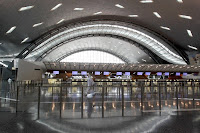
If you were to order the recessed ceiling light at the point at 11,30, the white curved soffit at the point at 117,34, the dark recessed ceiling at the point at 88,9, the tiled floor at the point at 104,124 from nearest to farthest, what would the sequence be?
the tiled floor at the point at 104,124
the dark recessed ceiling at the point at 88,9
the recessed ceiling light at the point at 11,30
the white curved soffit at the point at 117,34

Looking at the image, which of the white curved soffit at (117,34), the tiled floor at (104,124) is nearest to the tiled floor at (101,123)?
the tiled floor at (104,124)

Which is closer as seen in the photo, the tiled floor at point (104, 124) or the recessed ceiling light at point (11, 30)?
the tiled floor at point (104, 124)

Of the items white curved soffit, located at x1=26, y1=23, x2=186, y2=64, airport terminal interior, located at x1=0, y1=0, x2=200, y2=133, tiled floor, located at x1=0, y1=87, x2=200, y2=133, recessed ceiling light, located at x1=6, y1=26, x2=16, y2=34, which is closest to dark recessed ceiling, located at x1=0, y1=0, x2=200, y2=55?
airport terminal interior, located at x1=0, y1=0, x2=200, y2=133

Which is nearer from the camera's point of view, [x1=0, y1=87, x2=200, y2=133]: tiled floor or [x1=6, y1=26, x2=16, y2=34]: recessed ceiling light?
A: [x1=0, y1=87, x2=200, y2=133]: tiled floor

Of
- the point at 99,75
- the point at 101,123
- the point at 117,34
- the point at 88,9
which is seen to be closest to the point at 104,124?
the point at 101,123

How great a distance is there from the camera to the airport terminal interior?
5629 mm

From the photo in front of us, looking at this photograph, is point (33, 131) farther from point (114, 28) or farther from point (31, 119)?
point (114, 28)

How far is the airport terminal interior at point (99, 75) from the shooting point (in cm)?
563

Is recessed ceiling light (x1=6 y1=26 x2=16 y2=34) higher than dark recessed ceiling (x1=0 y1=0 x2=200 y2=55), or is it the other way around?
dark recessed ceiling (x1=0 y1=0 x2=200 y2=55)

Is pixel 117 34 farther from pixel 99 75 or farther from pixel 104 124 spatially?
pixel 104 124

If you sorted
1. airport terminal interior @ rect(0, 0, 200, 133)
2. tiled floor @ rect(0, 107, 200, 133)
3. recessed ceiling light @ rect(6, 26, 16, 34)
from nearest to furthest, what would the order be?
tiled floor @ rect(0, 107, 200, 133) → airport terminal interior @ rect(0, 0, 200, 133) → recessed ceiling light @ rect(6, 26, 16, 34)

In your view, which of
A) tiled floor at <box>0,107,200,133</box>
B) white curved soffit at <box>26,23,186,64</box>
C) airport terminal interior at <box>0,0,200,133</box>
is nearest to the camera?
tiled floor at <box>0,107,200,133</box>

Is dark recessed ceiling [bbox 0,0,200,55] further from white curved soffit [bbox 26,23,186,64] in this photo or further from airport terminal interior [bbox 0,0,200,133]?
white curved soffit [bbox 26,23,186,64]

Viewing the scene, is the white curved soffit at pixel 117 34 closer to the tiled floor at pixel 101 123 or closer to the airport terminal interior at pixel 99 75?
the airport terminal interior at pixel 99 75
